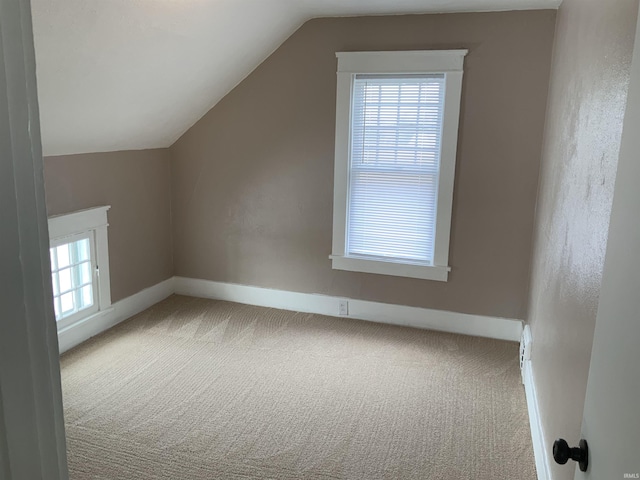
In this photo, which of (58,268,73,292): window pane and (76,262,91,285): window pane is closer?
(58,268,73,292): window pane

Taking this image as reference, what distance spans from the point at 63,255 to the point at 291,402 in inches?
71.0

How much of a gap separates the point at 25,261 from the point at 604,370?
2.97 feet

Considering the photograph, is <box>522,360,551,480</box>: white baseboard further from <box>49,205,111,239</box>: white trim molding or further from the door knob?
<box>49,205,111,239</box>: white trim molding

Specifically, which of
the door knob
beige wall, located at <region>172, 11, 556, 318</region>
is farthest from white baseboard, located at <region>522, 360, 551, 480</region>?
the door knob

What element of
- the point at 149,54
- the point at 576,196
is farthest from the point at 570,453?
the point at 149,54

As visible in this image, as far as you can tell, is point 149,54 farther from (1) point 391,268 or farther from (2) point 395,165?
(1) point 391,268

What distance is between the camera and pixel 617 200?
0.90 meters

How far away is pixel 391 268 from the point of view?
3787 millimetres

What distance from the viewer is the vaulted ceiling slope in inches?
91.4

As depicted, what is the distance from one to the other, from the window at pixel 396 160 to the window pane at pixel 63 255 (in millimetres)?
1843

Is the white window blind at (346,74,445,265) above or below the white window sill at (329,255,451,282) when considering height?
above

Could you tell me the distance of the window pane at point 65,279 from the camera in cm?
337

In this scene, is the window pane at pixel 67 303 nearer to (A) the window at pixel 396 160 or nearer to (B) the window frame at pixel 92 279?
(B) the window frame at pixel 92 279

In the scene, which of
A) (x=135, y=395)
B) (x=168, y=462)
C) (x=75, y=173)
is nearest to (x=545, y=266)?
(x=168, y=462)
